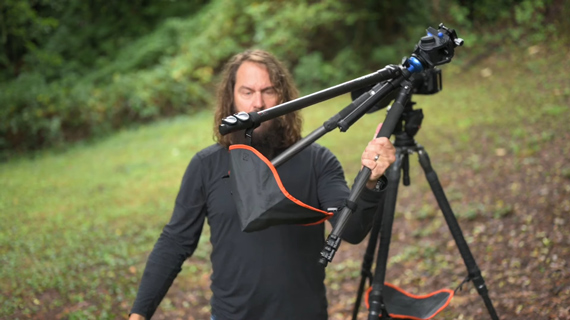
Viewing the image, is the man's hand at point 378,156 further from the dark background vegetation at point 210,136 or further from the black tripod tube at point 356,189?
the dark background vegetation at point 210,136

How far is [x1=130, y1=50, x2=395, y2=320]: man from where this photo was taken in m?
2.23

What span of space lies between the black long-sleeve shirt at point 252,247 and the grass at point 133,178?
223 centimetres

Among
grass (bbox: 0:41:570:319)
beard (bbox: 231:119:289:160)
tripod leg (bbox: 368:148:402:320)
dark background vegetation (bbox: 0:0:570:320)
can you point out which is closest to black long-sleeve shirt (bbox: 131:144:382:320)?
beard (bbox: 231:119:289:160)

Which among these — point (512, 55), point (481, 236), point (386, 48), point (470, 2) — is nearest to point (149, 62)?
point (386, 48)

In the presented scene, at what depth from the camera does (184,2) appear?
17891 millimetres

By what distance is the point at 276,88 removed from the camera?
2.47 metres

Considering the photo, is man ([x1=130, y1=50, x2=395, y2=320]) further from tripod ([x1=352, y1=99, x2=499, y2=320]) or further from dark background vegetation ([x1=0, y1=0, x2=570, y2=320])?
dark background vegetation ([x1=0, y1=0, x2=570, y2=320])

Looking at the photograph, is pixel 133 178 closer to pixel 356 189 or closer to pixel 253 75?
pixel 253 75

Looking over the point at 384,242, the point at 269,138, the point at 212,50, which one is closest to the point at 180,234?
the point at 269,138

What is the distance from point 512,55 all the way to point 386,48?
2.95 metres

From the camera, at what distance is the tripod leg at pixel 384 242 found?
246 centimetres

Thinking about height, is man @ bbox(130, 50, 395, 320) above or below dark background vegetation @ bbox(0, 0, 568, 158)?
below

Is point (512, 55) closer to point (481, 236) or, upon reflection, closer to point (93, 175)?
point (481, 236)

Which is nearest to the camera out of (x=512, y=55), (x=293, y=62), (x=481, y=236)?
(x=481, y=236)
